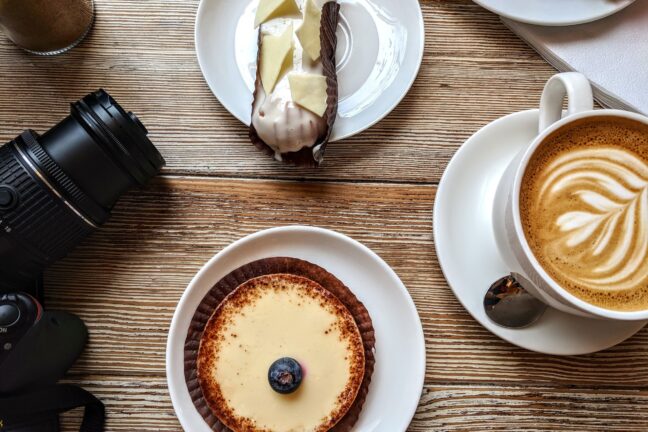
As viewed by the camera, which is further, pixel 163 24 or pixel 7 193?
pixel 163 24

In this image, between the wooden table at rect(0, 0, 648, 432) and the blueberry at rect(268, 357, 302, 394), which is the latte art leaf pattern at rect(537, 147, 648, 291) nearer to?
the wooden table at rect(0, 0, 648, 432)

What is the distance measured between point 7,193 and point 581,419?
1.03 meters

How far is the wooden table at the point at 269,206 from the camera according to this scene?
1110 mm

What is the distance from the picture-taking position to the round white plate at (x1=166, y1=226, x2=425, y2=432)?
102 cm

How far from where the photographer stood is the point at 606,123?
0.93 meters

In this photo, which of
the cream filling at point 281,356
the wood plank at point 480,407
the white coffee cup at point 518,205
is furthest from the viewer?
the wood plank at point 480,407

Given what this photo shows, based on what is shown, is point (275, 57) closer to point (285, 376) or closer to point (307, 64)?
point (307, 64)

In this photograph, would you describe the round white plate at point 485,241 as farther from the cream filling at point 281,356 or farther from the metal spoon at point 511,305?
the cream filling at point 281,356

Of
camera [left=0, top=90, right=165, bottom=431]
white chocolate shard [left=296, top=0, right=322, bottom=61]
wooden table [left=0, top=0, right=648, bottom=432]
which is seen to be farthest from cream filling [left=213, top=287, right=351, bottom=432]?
white chocolate shard [left=296, top=0, right=322, bottom=61]

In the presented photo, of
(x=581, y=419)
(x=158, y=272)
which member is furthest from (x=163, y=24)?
(x=581, y=419)

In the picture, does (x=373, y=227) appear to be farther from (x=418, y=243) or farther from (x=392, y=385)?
(x=392, y=385)

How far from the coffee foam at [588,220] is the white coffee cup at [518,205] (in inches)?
0.7

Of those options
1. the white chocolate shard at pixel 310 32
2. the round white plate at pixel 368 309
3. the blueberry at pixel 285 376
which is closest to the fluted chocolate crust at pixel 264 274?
the round white plate at pixel 368 309

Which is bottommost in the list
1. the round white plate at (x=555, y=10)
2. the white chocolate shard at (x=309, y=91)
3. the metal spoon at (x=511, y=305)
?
the metal spoon at (x=511, y=305)
